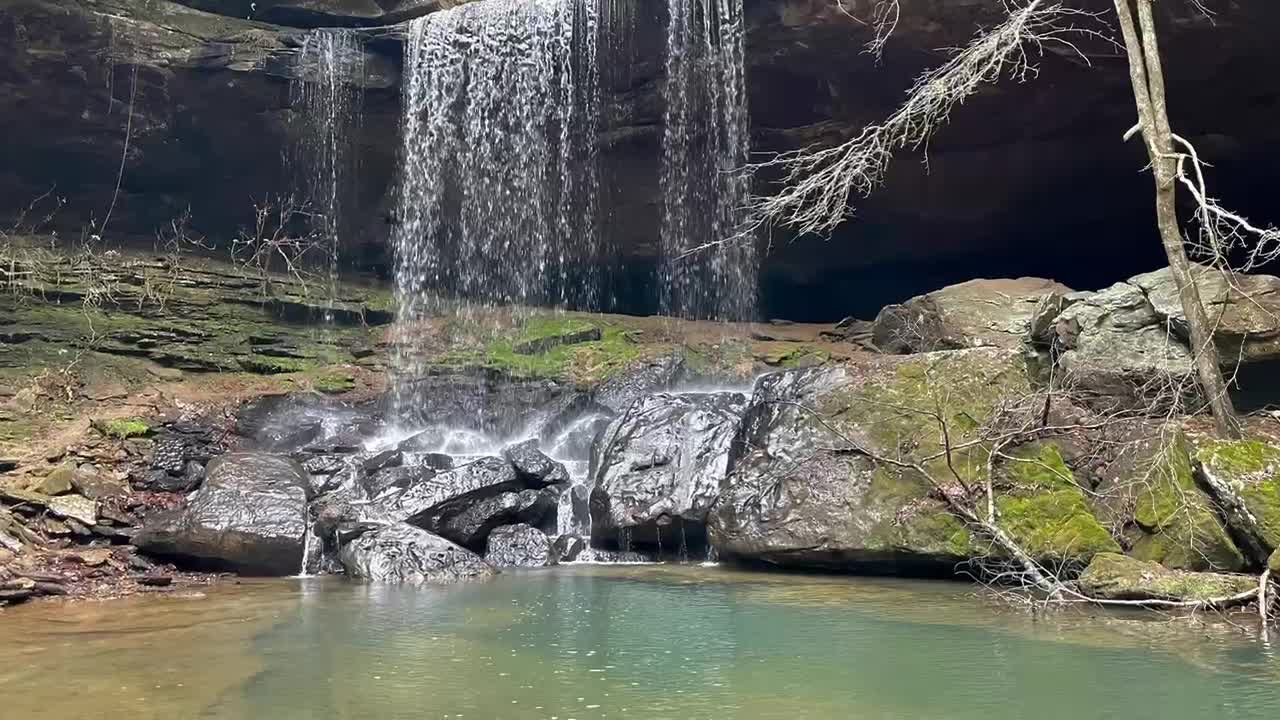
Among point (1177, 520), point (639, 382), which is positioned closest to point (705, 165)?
point (639, 382)

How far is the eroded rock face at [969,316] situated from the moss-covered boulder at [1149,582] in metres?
5.39

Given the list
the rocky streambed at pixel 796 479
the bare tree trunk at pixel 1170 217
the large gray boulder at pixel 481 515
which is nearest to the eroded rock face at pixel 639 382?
the rocky streambed at pixel 796 479

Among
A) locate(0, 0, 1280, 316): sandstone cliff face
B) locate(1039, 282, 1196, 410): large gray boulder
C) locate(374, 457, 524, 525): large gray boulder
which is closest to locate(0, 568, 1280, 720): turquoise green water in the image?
locate(374, 457, 524, 525): large gray boulder

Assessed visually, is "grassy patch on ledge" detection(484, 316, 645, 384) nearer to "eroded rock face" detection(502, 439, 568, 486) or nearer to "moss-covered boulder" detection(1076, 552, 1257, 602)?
"eroded rock face" detection(502, 439, 568, 486)

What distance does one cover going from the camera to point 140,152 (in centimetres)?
1525

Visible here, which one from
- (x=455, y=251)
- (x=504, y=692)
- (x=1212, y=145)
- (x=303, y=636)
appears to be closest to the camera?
(x=504, y=692)

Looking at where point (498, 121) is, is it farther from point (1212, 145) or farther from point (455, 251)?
point (1212, 145)

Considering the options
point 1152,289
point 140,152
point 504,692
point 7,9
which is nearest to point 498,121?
point 140,152

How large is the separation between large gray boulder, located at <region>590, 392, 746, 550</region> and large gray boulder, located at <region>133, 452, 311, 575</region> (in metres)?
3.14

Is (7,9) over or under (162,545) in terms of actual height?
over

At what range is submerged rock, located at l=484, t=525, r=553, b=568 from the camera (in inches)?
375

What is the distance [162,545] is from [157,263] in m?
8.23

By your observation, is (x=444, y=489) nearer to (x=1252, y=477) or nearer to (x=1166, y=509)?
(x=1166, y=509)

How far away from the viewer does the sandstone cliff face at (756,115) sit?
12539 mm
